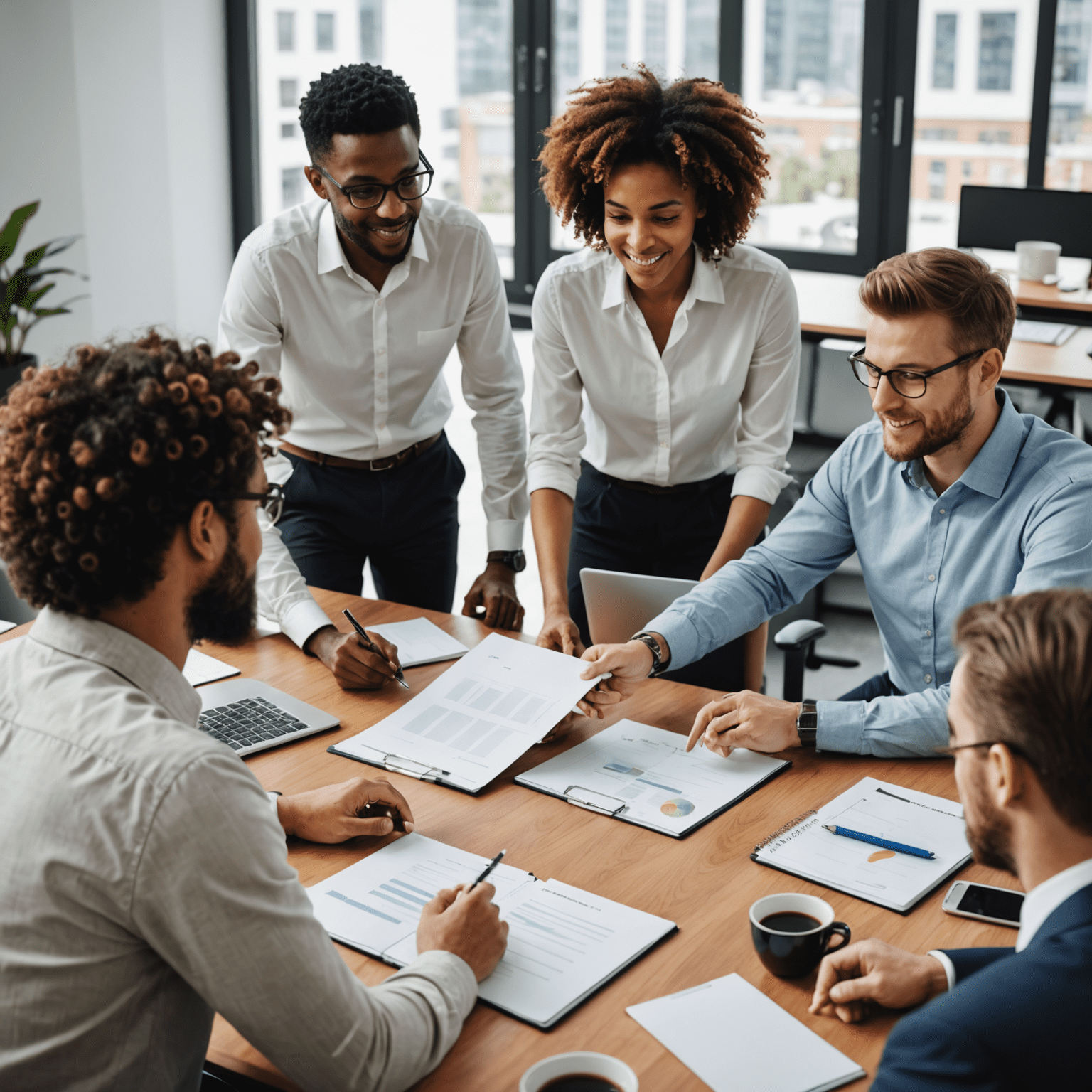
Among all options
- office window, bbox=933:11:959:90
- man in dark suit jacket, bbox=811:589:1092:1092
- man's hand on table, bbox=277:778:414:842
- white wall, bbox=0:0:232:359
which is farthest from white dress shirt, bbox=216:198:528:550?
office window, bbox=933:11:959:90

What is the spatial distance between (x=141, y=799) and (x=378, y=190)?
154 centimetres

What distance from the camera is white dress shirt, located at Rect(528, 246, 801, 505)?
2.41 meters

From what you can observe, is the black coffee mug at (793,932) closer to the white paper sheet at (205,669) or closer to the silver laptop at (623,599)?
the silver laptop at (623,599)

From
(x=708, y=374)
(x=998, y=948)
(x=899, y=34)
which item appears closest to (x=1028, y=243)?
(x=899, y=34)

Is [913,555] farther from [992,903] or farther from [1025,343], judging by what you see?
[1025,343]

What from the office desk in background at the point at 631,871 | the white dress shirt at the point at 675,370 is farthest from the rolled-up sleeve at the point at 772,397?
the office desk in background at the point at 631,871

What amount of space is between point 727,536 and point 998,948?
1.17 meters

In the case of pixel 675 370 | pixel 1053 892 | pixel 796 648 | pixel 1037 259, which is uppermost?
pixel 1037 259

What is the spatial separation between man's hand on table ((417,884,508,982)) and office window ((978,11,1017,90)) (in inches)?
209

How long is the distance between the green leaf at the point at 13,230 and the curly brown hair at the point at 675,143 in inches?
131

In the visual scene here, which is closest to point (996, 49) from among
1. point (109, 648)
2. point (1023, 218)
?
point (1023, 218)

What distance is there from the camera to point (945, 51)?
562 centimetres

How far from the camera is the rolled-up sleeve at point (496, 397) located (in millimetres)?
2645

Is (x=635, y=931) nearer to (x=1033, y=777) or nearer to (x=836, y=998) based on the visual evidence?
(x=836, y=998)
